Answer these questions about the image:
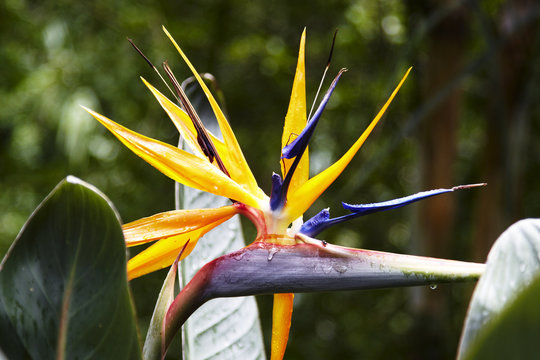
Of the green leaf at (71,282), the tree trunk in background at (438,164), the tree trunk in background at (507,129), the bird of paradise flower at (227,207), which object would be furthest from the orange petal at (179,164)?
the tree trunk in background at (438,164)

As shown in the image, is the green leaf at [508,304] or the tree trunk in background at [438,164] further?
the tree trunk in background at [438,164]

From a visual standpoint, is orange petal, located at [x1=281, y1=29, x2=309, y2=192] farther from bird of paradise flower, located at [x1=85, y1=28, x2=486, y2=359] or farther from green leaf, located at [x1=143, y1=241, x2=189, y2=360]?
green leaf, located at [x1=143, y1=241, x2=189, y2=360]

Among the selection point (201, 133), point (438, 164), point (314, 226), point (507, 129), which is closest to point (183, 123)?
point (201, 133)

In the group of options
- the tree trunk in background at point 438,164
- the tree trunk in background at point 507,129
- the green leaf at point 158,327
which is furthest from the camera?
the tree trunk in background at point 438,164

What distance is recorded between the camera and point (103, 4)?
191 cm

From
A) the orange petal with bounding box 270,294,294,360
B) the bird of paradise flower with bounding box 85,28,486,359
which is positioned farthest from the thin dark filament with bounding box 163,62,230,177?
the orange petal with bounding box 270,294,294,360

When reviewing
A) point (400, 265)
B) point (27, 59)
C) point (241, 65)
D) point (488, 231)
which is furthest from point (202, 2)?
point (400, 265)

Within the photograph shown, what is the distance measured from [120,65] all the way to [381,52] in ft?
3.09

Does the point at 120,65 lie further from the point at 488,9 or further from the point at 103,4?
the point at 488,9

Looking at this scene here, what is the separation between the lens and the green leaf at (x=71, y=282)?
24 centimetres

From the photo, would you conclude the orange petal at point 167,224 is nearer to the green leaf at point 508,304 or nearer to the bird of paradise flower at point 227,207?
the bird of paradise flower at point 227,207

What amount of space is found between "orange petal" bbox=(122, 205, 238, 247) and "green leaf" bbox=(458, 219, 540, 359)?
0.18m

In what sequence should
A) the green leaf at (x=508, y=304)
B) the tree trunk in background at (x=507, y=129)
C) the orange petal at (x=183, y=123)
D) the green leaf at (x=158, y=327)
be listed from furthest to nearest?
1. the tree trunk in background at (x=507, y=129)
2. the orange petal at (x=183, y=123)
3. the green leaf at (x=158, y=327)
4. the green leaf at (x=508, y=304)

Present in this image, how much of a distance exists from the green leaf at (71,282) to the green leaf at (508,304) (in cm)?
15
